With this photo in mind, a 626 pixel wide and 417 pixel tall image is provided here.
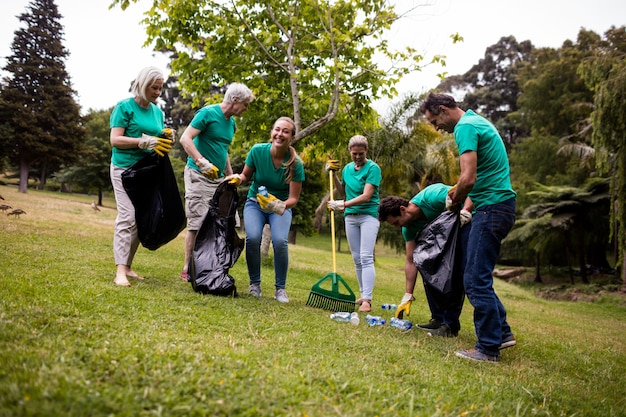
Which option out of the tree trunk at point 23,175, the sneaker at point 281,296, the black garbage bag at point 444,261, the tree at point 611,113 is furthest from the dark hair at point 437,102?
the tree trunk at point 23,175

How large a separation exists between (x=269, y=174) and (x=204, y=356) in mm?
2231

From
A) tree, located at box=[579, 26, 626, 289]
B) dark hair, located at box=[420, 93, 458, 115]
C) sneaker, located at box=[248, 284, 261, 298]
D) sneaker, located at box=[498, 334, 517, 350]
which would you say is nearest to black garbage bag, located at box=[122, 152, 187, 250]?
sneaker, located at box=[248, 284, 261, 298]

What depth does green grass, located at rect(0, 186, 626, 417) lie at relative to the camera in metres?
1.55

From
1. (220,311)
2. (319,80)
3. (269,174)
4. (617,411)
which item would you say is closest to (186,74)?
(319,80)

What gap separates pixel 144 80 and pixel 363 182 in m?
2.22

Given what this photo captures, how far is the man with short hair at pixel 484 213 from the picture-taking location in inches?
112

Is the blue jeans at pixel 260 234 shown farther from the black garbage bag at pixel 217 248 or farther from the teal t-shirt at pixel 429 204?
the teal t-shirt at pixel 429 204

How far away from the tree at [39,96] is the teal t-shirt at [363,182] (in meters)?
22.2

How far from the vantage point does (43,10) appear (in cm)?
2214

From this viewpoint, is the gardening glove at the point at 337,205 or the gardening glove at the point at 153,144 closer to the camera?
the gardening glove at the point at 153,144

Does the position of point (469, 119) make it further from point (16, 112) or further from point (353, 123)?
point (16, 112)

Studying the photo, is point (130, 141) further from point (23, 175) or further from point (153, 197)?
point (23, 175)

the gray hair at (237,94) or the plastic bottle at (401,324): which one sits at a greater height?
the gray hair at (237,94)

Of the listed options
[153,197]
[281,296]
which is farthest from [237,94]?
[281,296]
